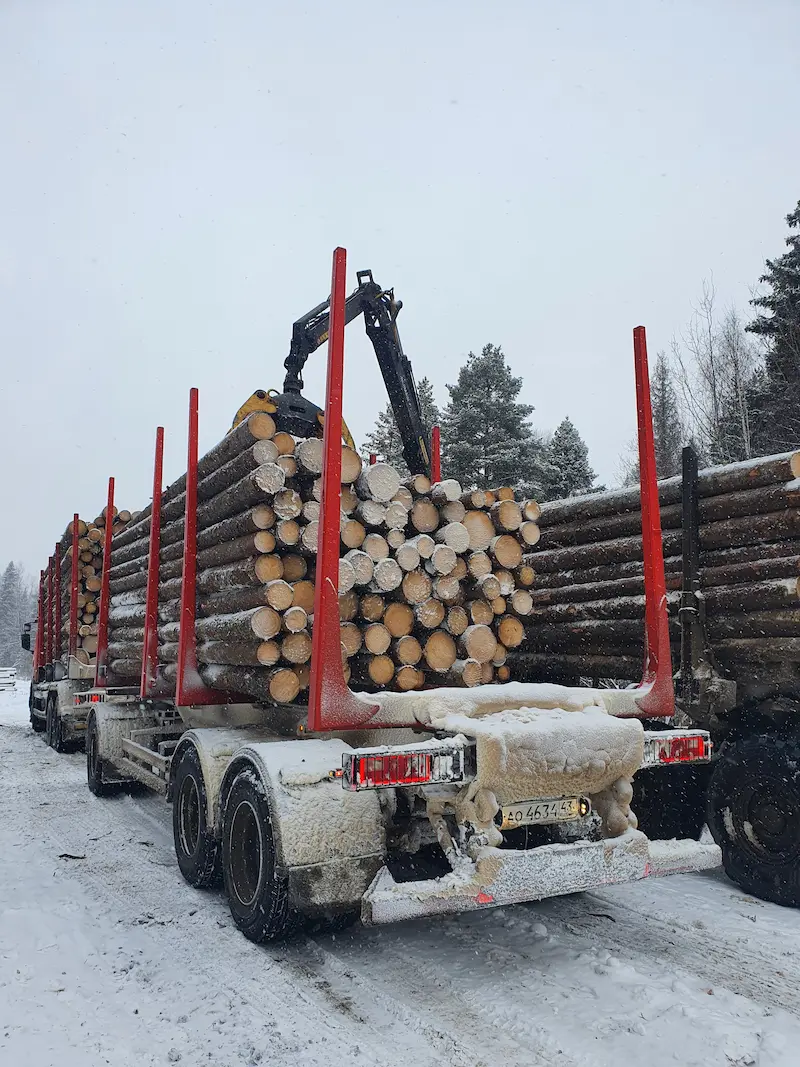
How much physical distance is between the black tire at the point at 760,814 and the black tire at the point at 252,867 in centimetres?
330

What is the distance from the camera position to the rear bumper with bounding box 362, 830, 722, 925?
347 centimetres

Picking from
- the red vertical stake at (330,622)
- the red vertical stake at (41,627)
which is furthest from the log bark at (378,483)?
the red vertical stake at (41,627)

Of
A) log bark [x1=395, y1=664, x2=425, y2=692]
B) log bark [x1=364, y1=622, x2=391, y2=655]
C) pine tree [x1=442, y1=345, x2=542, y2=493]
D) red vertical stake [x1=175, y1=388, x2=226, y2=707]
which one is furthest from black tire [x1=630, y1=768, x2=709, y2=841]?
pine tree [x1=442, y1=345, x2=542, y2=493]

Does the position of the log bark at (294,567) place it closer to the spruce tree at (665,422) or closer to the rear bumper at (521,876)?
the rear bumper at (521,876)

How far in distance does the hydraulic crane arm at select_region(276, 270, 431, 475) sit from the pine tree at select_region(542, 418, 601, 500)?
20.1 m

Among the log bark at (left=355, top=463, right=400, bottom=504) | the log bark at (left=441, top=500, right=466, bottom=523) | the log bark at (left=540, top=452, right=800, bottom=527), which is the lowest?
the log bark at (left=441, top=500, right=466, bottom=523)

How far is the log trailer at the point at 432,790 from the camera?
3.63m

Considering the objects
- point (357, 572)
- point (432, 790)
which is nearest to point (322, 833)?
point (432, 790)

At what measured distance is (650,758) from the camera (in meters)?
4.24

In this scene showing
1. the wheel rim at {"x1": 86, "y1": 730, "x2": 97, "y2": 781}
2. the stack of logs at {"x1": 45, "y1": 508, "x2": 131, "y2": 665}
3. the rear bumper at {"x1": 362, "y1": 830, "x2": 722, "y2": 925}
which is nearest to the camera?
the rear bumper at {"x1": 362, "y1": 830, "x2": 722, "y2": 925}

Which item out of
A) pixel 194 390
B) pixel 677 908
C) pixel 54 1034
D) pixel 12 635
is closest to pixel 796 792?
pixel 677 908

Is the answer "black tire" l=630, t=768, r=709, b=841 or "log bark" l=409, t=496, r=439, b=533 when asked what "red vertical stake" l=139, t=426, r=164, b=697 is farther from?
"black tire" l=630, t=768, r=709, b=841

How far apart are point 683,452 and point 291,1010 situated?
481 cm

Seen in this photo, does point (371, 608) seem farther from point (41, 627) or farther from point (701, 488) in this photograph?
point (41, 627)
